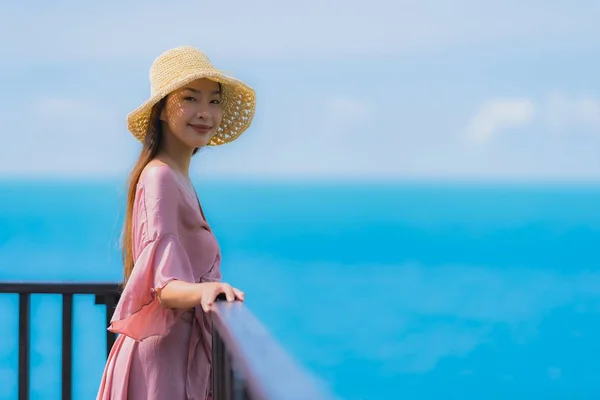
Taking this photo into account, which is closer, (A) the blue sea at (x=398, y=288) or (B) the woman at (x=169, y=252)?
(B) the woman at (x=169, y=252)

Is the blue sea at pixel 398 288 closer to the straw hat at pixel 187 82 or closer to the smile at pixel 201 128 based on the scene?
the straw hat at pixel 187 82

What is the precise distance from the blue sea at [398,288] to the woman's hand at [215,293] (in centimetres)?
688

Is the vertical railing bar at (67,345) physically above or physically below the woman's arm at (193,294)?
above

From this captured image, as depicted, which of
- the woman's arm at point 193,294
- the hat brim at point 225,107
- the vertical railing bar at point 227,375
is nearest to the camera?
the vertical railing bar at point 227,375

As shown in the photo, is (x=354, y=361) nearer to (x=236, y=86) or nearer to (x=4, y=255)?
(x=4, y=255)

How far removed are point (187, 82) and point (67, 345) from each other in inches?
43.6

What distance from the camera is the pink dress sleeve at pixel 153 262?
5.26ft

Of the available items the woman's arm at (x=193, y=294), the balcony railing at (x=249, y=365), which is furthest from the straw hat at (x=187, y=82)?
the balcony railing at (x=249, y=365)

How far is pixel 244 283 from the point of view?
18.7 metres

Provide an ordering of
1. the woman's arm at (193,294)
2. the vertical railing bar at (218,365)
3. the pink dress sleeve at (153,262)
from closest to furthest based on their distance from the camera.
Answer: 1. the vertical railing bar at (218,365)
2. the woman's arm at (193,294)
3. the pink dress sleeve at (153,262)

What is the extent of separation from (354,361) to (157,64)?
1492cm

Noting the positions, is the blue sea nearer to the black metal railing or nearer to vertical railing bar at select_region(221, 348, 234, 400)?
Result: the black metal railing

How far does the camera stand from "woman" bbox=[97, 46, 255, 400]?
5.28 feet

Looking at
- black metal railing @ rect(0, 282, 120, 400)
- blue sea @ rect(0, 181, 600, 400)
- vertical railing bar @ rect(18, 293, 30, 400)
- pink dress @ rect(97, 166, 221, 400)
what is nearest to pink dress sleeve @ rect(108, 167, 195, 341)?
pink dress @ rect(97, 166, 221, 400)
